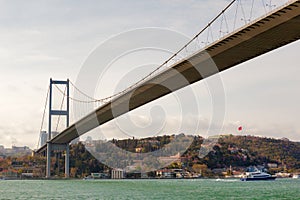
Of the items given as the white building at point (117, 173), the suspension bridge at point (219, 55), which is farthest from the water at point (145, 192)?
the white building at point (117, 173)

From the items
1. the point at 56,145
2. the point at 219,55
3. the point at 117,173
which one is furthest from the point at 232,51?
the point at 117,173

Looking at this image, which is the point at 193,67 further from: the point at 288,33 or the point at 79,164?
the point at 79,164

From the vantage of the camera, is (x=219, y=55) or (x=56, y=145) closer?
(x=219, y=55)

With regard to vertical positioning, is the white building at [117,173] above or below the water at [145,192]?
above

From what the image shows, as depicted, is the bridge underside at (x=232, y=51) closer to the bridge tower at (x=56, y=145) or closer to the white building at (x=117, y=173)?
the bridge tower at (x=56, y=145)

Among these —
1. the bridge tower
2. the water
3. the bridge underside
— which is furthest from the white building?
the bridge underside

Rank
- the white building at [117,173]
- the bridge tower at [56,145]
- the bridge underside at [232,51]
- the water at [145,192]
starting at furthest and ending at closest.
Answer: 1. the white building at [117,173]
2. the bridge tower at [56,145]
3. the water at [145,192]
4. the bridge underside at [232,51]

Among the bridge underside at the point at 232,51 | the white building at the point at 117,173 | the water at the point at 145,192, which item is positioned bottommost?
the water at the point at 145,192

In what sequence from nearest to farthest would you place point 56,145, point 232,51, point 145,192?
1. point 232,51
2. point 145,192
3. point 56,145

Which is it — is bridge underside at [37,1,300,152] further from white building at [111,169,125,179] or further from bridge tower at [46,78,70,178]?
white building at [111,169,125,179]

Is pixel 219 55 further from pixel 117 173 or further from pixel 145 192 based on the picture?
pixel 117 173

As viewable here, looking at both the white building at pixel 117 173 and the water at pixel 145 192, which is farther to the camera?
the white building at pixel 117 173
